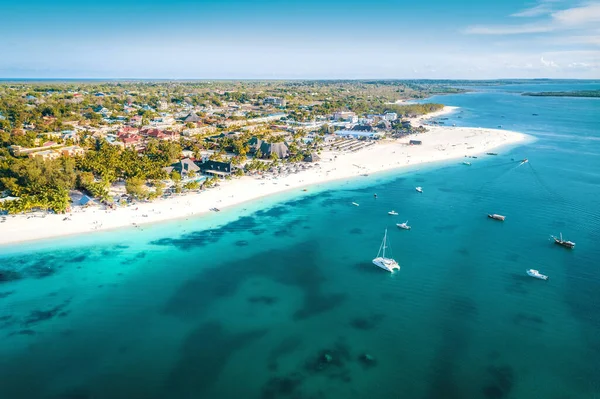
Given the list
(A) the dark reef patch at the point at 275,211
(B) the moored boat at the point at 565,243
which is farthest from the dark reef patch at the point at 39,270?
(B) the moored boat at the point at 565,243

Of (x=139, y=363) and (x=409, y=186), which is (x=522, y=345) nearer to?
(x=139, y=363)

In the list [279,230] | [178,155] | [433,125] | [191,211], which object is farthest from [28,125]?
[433,125]

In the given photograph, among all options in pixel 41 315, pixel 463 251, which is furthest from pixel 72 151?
pixel 463 251

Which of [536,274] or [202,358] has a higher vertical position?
[536,274]

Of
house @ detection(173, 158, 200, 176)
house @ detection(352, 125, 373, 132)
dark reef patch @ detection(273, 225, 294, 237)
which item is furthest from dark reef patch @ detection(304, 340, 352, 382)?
house @ detection(352, 125, 373, 132)

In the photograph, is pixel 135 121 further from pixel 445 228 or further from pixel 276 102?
pixel 445 228

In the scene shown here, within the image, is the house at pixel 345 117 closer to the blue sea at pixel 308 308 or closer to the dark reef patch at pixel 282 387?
the blue sea at pixel 308 308
